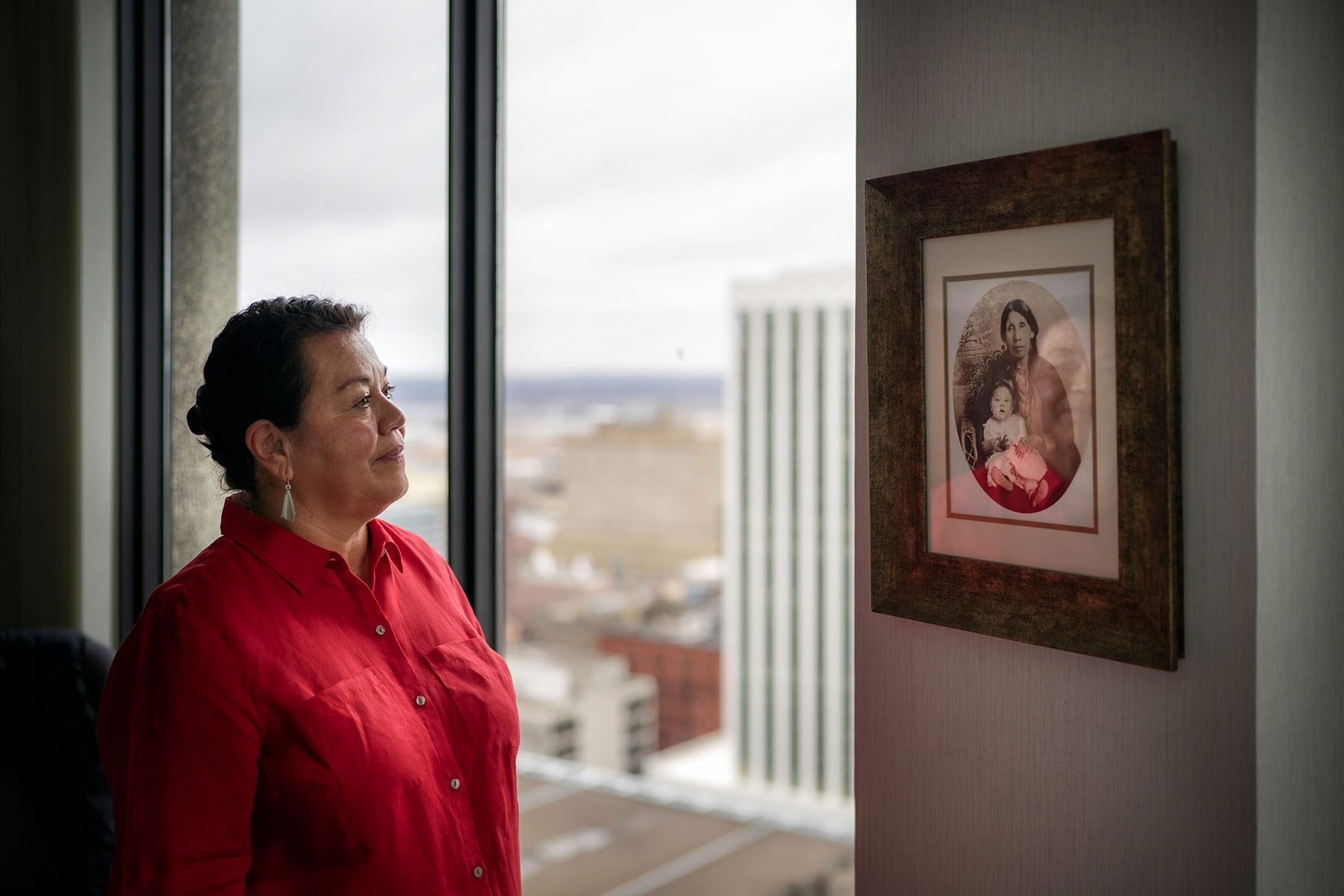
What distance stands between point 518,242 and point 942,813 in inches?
50.1

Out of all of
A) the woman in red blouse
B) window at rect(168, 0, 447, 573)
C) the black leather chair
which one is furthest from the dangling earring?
the black leather chair

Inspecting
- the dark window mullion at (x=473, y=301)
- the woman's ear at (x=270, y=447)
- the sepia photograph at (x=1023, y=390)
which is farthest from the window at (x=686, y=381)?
the woman's ear at (x=270, y=447)

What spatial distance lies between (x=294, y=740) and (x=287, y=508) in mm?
286

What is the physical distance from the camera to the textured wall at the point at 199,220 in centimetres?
228

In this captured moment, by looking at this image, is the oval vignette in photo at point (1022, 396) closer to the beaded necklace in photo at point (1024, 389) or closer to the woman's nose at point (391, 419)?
the beaded necklace in photo at point (1024, 389)

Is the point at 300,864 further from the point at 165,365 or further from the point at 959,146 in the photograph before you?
the point at 165,365

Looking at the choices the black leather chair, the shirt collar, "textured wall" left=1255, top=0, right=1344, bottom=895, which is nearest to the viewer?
"textured wall" left=1255, top=0, right=1344, bottom=895

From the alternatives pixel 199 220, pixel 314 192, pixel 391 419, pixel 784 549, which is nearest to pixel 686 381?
pixel 314 192

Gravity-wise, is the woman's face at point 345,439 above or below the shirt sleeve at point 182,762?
above

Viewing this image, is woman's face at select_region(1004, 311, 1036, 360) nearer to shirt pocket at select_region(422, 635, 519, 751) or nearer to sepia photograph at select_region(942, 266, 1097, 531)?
Answer: sepia photograph at select_region(942, 266, 1097, 531)

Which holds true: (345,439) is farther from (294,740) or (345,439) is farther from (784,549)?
(784,549)

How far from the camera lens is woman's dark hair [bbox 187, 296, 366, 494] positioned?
3.78 ft

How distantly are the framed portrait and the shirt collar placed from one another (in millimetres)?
684

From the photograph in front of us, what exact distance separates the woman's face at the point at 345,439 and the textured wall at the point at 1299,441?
0.96m
